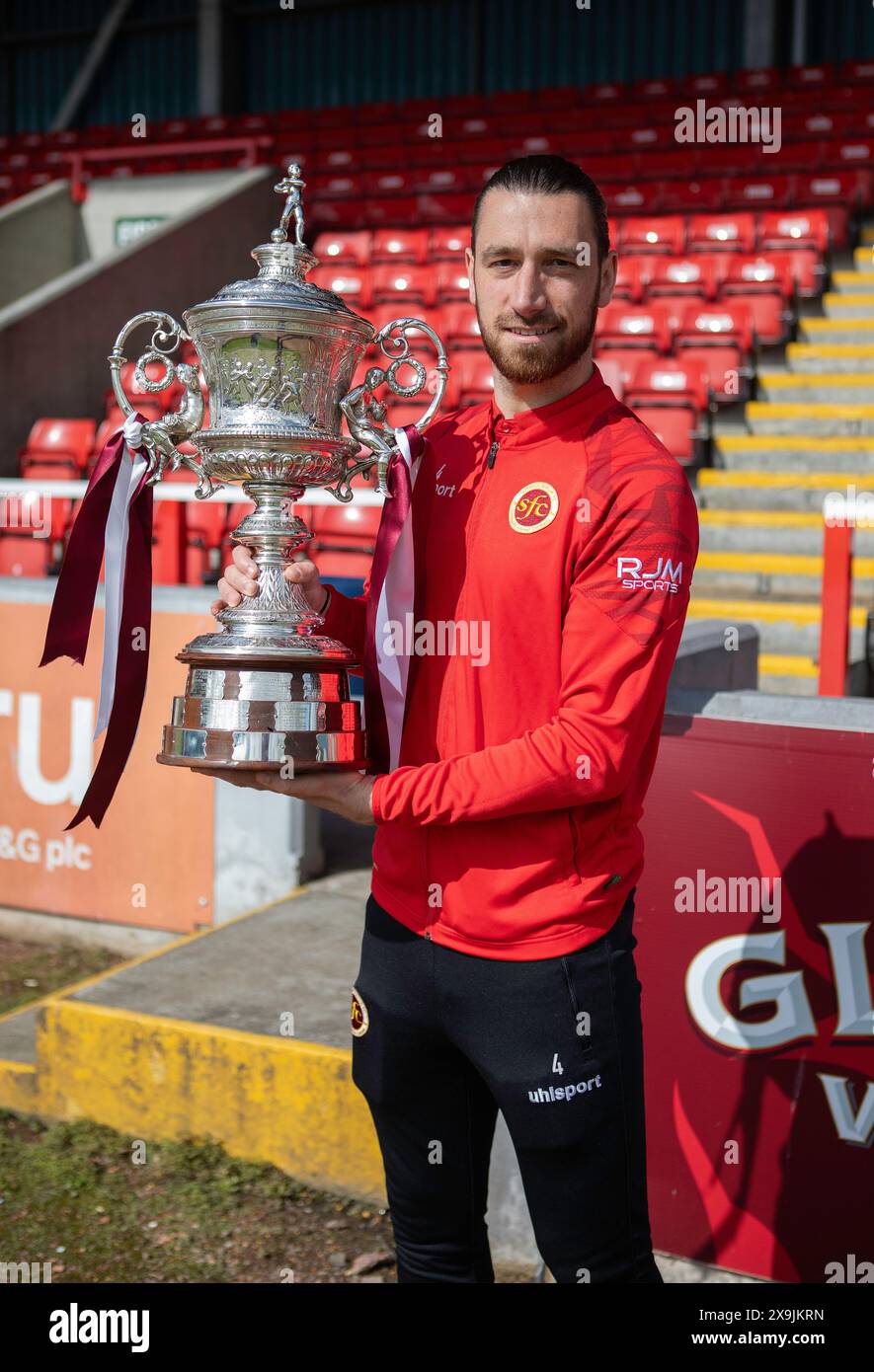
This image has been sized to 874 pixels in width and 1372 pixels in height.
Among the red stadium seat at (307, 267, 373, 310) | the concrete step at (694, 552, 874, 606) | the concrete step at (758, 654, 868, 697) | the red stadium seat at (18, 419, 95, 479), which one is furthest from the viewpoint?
the red stadium seat at (307, 267, 373, 310)

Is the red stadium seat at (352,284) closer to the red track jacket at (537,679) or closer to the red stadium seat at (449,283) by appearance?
the red stadium seat at (449,283)

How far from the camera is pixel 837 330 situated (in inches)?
342

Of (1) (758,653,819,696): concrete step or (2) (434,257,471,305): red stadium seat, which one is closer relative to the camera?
(1) (758,653,819,696): concrete step

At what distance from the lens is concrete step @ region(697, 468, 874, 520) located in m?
7.05

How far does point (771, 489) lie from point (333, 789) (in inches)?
226

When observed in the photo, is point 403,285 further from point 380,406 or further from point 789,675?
point 380,406

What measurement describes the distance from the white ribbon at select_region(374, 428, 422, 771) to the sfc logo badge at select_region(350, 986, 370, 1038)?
37 cm

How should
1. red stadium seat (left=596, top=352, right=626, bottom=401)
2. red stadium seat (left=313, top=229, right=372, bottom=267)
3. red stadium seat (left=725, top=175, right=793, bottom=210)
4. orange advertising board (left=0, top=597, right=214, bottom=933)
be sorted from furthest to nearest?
red stadium seat (left=313, top=229, right=372, bottom=267)
red stadium seat (left=725, top=175, right=793, bottom=210)
red stadium seat (left=596, top=352, right=626, bottom=401)
orange advertising board (left=0, top=597, right=214, bottom=933)

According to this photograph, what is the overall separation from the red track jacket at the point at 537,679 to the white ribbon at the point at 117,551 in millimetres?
521

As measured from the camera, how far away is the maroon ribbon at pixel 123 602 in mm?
2203

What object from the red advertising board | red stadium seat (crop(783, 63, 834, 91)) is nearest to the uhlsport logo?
the red advertising board

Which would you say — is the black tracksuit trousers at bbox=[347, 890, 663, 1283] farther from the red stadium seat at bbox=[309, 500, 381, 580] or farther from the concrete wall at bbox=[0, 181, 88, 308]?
the concrete wall at bbox=[0, 181, 88, 308]

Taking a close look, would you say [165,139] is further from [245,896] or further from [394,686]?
[394,686]
